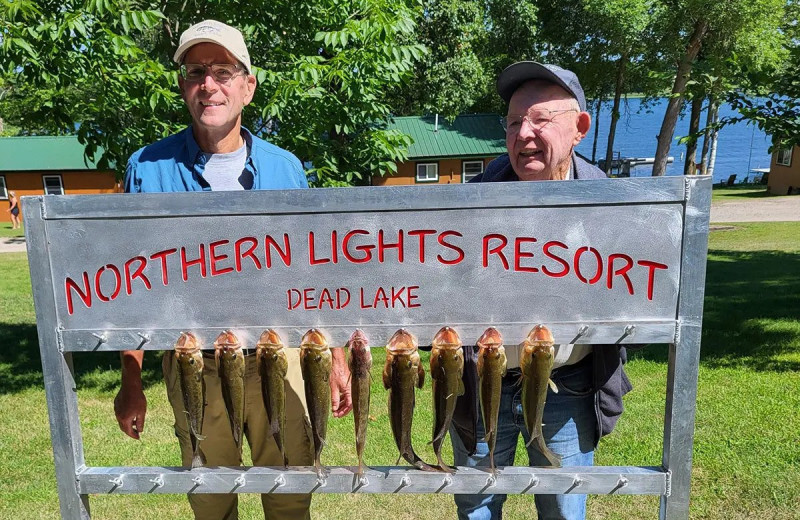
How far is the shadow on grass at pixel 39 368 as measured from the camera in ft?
19.8

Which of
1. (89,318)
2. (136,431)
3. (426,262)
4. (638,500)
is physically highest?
(426,262)

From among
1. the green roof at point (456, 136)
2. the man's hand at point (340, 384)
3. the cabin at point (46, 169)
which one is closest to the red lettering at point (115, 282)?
the man's hand at point (340, 384)

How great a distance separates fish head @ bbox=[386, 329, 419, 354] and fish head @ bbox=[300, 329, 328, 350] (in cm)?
22

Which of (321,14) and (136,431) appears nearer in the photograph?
(136,431)

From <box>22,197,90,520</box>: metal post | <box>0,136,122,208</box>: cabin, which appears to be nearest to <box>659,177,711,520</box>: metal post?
<box>22,197,90,520</box>: metal post

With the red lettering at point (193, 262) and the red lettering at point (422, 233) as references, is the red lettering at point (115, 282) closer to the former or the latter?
the red lettering at point (193, 262)

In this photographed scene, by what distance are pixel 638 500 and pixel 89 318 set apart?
3463 millimetres

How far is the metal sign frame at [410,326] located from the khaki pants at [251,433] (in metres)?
0.39

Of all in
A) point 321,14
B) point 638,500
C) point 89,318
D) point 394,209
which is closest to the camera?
point 394,209

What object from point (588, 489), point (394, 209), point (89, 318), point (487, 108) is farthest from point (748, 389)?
point (487, 108)

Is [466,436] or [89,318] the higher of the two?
[89,318]

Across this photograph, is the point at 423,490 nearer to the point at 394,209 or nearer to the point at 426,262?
the point at 426,262

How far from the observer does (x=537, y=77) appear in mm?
2254

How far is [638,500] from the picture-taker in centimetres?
386
